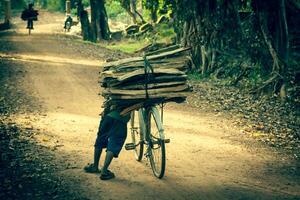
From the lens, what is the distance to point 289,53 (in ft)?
49.2

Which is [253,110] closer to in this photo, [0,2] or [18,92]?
[18,92]

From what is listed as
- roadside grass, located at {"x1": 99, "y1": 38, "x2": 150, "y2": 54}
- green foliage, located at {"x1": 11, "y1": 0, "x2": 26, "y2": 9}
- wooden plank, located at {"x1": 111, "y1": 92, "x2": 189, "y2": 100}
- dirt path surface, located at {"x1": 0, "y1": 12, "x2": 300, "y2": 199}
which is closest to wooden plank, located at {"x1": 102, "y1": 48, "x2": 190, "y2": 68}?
wooden plank, located at {"x1": 111, "y1": 92, "x2": 189, "y2": 100}

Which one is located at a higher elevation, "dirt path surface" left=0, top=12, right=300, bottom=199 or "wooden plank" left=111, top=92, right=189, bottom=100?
"wooden plank" left=111, top=92, right=189, bottom=100

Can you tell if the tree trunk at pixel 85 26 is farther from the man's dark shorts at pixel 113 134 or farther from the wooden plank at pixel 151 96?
the wooden plank at pixel 151 96

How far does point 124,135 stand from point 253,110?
581 cm

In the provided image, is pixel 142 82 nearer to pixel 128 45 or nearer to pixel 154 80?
pixel 154 80

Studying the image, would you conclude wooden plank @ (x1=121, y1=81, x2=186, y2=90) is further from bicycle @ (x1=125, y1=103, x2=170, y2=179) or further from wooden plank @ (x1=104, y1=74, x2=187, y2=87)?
bicycle @ (x1=125, y1=103, x2=170, y2=179)

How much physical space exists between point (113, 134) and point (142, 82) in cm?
82

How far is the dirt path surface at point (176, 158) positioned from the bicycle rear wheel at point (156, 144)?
0.15 meters

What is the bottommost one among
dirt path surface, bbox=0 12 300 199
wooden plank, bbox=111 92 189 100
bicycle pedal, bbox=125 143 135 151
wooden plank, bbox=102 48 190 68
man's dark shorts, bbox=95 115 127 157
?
dirt path surface, bbox=0 12 300 199

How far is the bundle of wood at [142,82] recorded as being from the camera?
6082 mm

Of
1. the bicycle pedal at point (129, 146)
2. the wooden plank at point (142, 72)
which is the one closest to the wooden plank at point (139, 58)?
the wooden plank at point (142, 72)

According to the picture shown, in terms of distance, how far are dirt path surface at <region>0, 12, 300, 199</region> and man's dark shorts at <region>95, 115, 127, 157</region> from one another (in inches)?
17.7

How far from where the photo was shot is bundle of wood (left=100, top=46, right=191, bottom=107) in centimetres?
608
